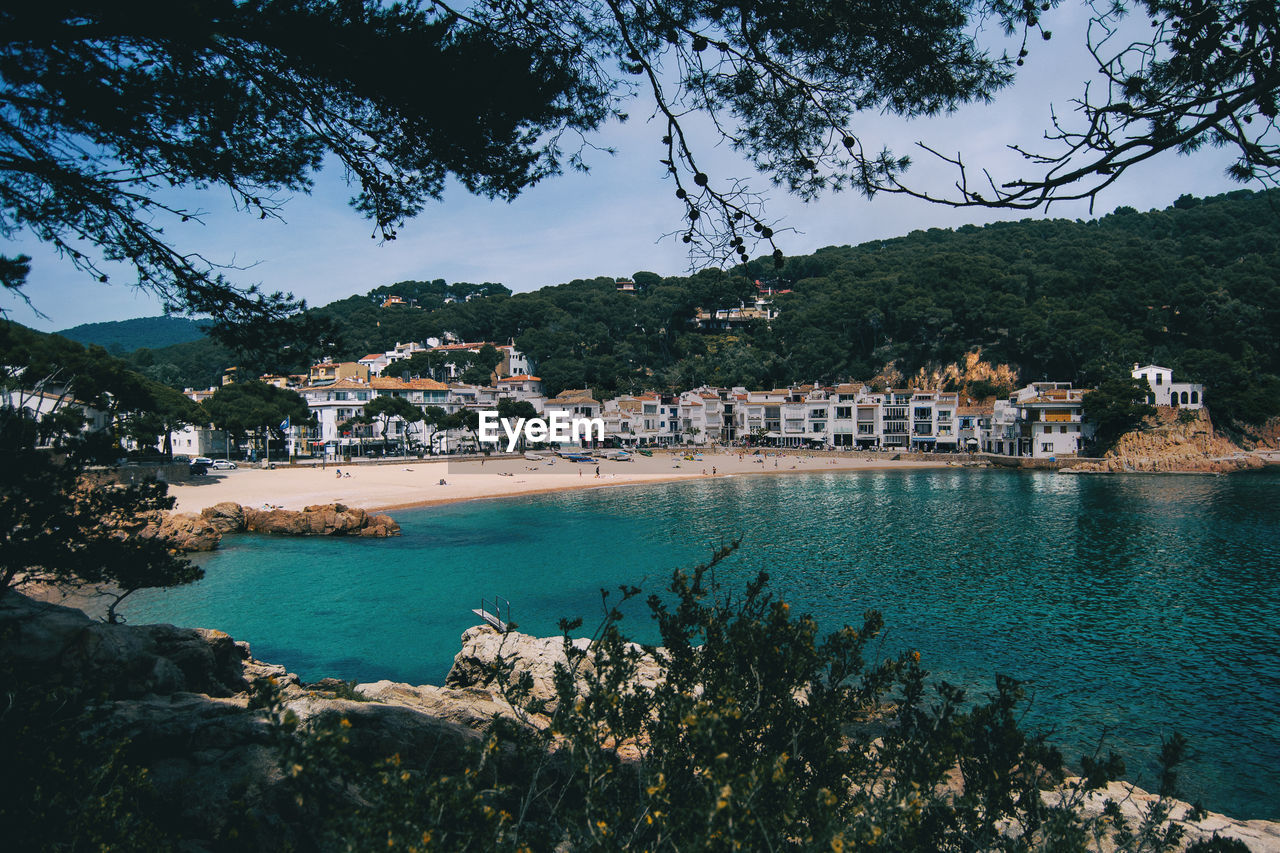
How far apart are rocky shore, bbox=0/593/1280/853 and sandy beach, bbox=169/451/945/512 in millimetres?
30105

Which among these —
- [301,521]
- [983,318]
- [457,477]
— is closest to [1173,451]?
[983,318]

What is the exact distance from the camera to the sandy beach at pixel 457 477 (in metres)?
40.9

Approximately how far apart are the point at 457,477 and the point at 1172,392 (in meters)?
60.3

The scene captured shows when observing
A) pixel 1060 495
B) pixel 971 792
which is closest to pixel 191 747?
pixel 971 792

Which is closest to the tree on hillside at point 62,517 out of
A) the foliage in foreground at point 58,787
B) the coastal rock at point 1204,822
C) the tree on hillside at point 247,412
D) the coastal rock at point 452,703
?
the foliage in foreground at point 58,787

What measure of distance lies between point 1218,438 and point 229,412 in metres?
82.7

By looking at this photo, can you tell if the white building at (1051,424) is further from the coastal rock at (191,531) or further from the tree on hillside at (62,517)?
the tree on hillside at (62,517)

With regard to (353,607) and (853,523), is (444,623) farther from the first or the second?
(853,523)

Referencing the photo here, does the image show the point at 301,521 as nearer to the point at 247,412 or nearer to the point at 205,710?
the point at 205,710

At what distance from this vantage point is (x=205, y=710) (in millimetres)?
6883

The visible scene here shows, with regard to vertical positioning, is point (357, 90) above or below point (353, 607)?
above

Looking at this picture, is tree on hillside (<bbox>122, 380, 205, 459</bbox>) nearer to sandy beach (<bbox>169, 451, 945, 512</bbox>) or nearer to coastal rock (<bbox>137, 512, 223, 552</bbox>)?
sandy beach (<bbox>169, 451, 945, 512</bbox>)

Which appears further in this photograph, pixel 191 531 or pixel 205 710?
pixel 191 531

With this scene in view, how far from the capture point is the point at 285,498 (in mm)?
39781
